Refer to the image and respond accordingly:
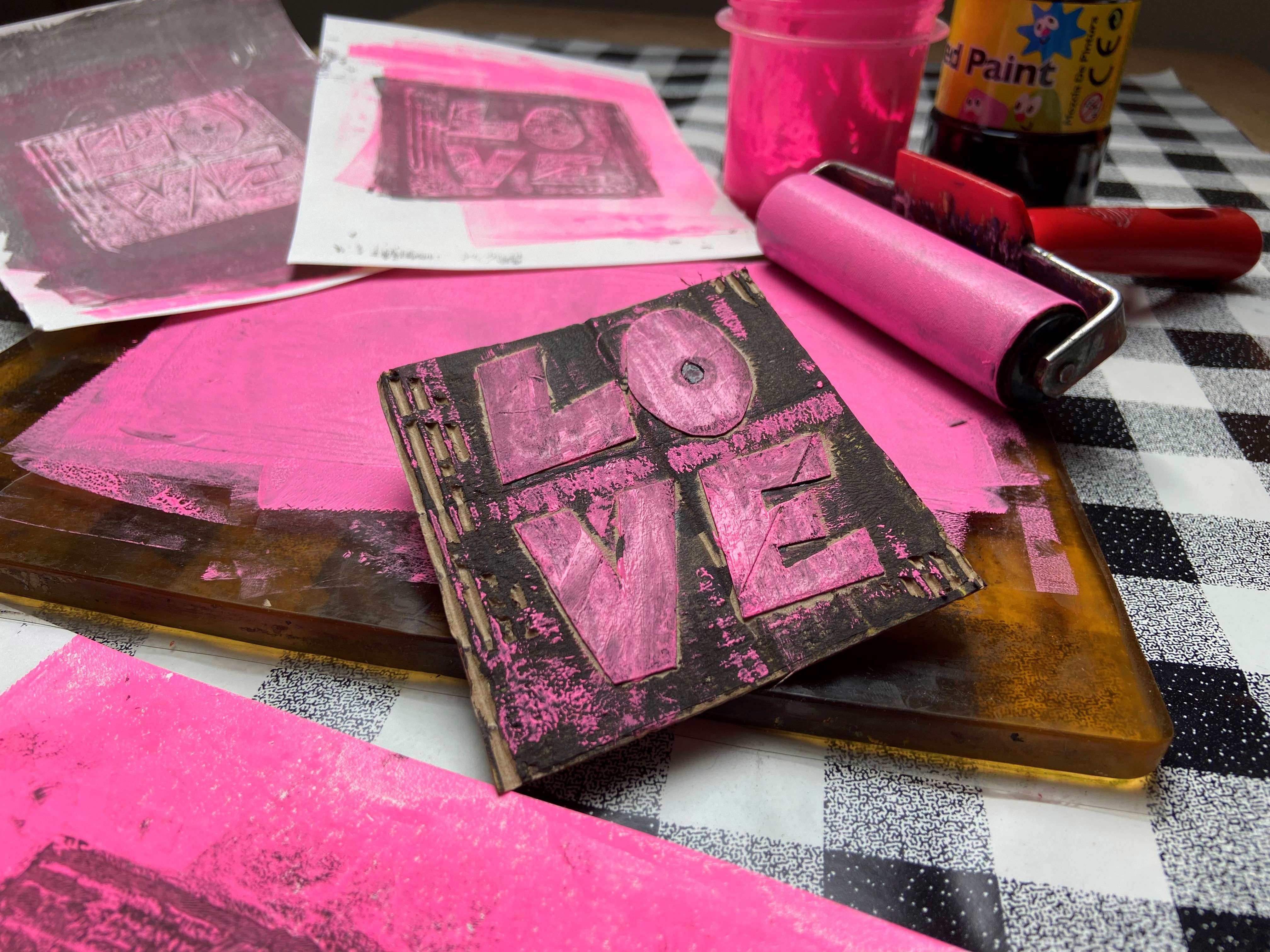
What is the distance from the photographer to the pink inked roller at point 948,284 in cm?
73

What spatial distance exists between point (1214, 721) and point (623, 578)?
40 centimetres

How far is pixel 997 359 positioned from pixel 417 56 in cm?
109

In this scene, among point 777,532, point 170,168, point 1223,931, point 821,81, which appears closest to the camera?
point 1223,931

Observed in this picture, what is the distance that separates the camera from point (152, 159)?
1124mm

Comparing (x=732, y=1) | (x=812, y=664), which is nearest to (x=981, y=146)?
A: (x=732, y=1)

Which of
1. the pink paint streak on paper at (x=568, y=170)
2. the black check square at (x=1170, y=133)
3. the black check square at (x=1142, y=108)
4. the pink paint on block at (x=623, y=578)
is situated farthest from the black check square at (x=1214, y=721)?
the black check square at (x=1142, y=108)

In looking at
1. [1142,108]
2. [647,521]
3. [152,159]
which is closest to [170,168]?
[152,159]

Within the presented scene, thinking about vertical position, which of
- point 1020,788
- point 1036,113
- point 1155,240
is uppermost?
point 1036,113

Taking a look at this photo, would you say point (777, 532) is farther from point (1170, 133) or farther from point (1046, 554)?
point (1170, 133)

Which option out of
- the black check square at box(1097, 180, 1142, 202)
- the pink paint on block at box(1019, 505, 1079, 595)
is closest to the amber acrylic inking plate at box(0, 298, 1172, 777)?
the pink paint on block at box(1019, 505, 1079, 595)

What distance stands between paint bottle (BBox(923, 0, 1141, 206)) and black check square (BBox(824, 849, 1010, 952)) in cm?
82

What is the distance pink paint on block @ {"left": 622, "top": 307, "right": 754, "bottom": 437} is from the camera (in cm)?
62

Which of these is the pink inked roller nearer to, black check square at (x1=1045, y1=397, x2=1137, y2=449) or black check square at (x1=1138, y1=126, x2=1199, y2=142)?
black check square at (x1=1045, y1=397, x2=1137, y2=449)

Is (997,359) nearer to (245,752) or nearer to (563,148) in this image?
(245,752)
